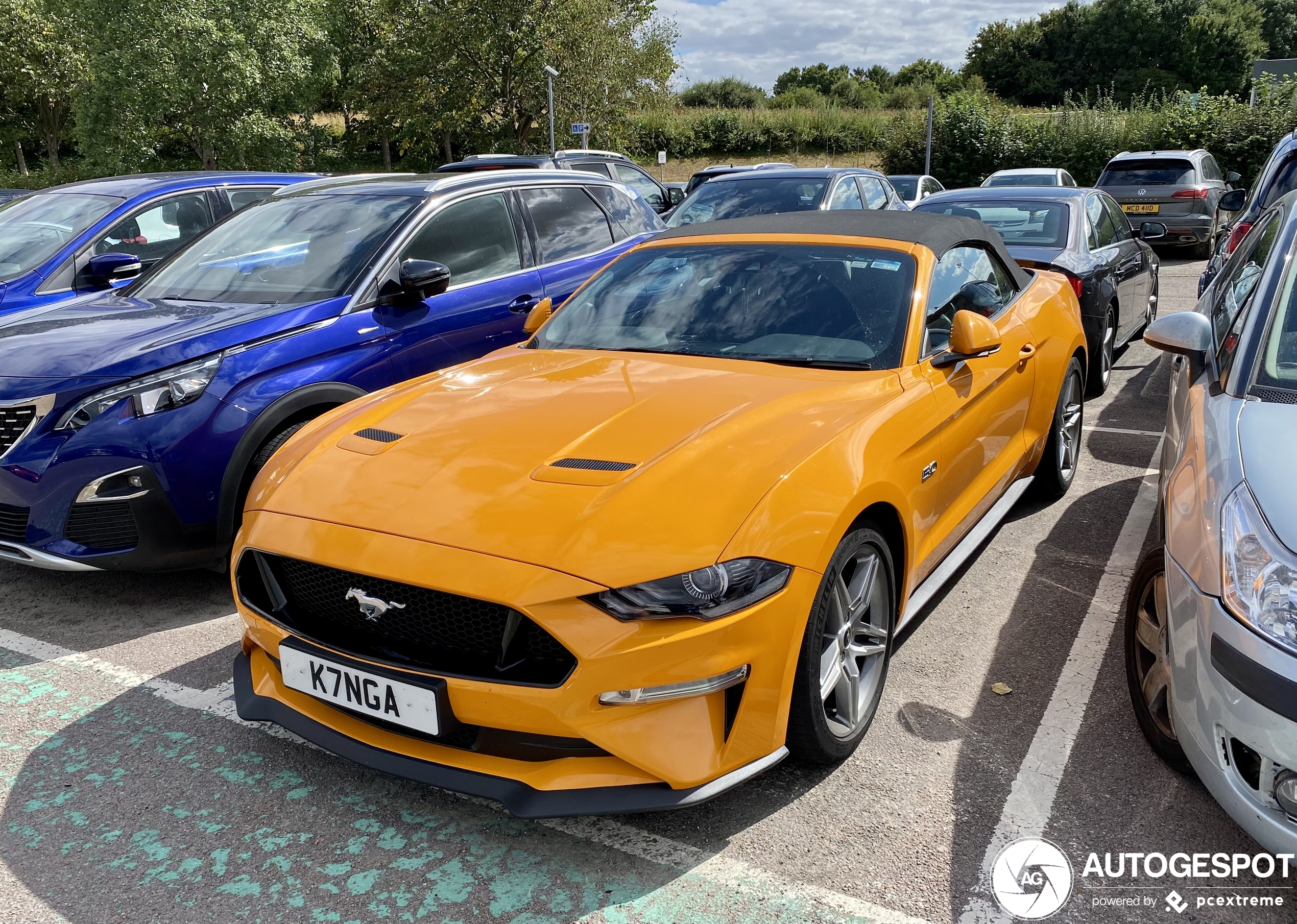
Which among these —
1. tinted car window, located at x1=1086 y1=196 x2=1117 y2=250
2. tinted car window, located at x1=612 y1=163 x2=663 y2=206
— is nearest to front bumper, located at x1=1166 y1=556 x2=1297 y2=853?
tinted car window, located at x1=1086 y1=196 x2=1117 y2=250

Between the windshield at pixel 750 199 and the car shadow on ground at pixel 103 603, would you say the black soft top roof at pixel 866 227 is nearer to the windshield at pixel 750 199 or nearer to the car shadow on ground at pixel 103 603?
the car shadow on ground at pixel 103 603

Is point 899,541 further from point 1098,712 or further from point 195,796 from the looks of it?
point 195,796

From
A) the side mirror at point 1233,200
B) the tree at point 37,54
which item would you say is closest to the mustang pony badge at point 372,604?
the side mirror at point 1233,200

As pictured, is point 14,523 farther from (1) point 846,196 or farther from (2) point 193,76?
(2) point 193,76

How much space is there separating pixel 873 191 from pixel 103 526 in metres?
8.46

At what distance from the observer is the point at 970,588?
13.5ft

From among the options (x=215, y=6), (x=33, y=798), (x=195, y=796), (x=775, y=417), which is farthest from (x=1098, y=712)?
(x=215, y=6)

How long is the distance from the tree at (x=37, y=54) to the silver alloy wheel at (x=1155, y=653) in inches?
1297

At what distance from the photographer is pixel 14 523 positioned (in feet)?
12.7

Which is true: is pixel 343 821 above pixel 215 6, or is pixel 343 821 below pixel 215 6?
below

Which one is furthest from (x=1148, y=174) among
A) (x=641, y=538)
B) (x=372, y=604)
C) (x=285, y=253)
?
(x=372, y=604)

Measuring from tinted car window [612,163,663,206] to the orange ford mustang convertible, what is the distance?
9.54m

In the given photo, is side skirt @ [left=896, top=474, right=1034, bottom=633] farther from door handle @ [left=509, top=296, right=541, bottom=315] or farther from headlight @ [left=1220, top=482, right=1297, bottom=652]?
door handle @ [left=509, top=296, right=541, bottom=315]

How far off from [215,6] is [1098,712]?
27842mm
